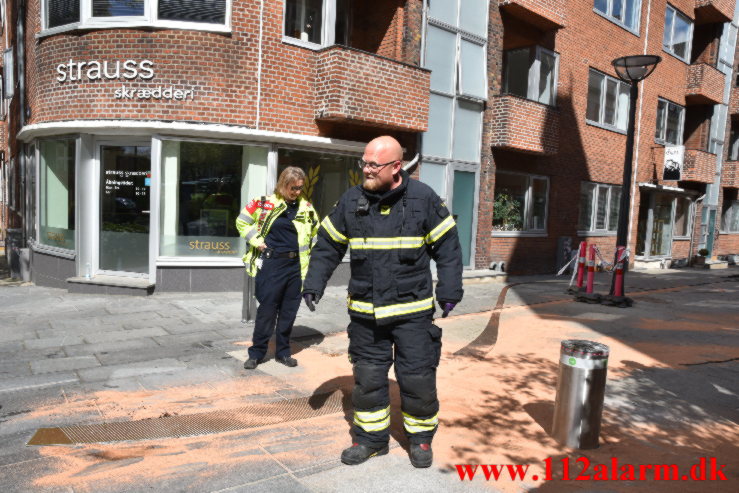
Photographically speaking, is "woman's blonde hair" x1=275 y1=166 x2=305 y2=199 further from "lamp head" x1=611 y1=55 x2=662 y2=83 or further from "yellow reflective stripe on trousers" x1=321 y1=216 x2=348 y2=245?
"lamp head" x1=611 y1=55 x2=662 y2=83

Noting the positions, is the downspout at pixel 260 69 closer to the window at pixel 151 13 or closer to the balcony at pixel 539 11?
the window at pixel 151 13

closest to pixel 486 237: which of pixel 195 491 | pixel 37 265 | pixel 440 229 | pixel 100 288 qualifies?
pixel 100 288

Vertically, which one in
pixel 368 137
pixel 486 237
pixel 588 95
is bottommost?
pixel 486 237

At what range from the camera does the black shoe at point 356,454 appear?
3.48 m

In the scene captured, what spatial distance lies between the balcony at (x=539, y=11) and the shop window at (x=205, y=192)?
7417mm

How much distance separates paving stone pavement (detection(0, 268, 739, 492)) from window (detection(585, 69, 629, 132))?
9.45 meters

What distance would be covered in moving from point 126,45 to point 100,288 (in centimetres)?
398

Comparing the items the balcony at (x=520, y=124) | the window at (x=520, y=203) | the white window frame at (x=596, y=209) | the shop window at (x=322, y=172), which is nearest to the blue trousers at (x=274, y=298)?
the shop window at (x=322, y=172)

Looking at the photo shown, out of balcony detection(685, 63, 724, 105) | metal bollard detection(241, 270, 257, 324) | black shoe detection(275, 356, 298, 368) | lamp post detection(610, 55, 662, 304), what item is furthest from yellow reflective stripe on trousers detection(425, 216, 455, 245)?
balcony detection(685, 63, 724, 105)

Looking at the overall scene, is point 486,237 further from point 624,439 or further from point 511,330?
point 624,439

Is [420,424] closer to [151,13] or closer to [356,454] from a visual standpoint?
[356,454]

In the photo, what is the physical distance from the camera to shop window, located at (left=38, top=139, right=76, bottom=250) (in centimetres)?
1004

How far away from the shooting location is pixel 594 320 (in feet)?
29.0

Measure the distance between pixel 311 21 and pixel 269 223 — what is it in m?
6.46
